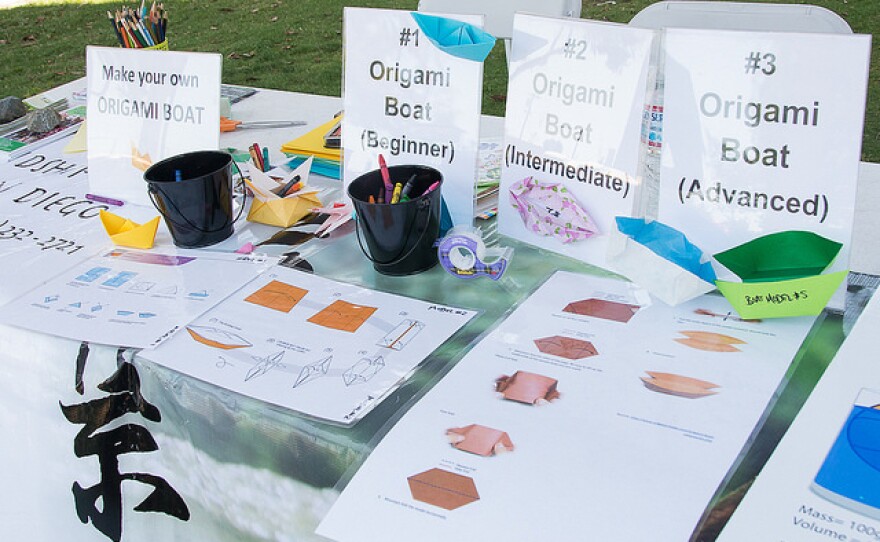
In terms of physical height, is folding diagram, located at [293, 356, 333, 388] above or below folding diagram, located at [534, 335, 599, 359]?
below

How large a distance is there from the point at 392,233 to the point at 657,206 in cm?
35

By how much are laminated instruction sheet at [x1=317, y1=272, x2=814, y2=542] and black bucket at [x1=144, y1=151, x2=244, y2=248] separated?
19.1 inches

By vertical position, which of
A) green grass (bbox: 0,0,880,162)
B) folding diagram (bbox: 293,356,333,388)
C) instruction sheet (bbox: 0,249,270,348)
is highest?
folding diagram (bbox: 293,356,333,388)

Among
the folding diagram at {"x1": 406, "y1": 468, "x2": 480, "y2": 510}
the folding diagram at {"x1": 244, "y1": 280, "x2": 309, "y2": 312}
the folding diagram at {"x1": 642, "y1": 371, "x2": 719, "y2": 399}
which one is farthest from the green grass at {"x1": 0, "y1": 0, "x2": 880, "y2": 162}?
the folding diagram at {"x1": 406, "y1": 468, "x2": 480, "y2": 510}

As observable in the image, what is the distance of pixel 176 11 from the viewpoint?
5.67 meters

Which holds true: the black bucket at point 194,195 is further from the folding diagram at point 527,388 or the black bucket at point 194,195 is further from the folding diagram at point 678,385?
the folding diagram at point 678,385

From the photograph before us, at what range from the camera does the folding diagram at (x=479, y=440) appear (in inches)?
29.8

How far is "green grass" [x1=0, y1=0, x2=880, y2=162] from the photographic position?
14.1 feet

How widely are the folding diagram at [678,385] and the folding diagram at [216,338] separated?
1.48 feet

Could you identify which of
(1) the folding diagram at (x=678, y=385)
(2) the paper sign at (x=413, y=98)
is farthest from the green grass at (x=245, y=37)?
(1) the folding diagram at (x=678, y=385)

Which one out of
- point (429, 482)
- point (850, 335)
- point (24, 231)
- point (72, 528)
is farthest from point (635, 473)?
point (24, 231)

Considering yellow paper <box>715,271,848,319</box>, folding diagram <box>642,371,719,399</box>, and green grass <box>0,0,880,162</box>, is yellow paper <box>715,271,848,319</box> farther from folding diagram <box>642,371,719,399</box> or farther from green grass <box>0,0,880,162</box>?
green grass <box>0,0,880,162</box>

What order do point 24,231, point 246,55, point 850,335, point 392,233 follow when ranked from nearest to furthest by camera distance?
point 850,335 → point 392,233 → point 24,231 → point 246,55

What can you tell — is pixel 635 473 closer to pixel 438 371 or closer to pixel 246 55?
pixel 438 371
